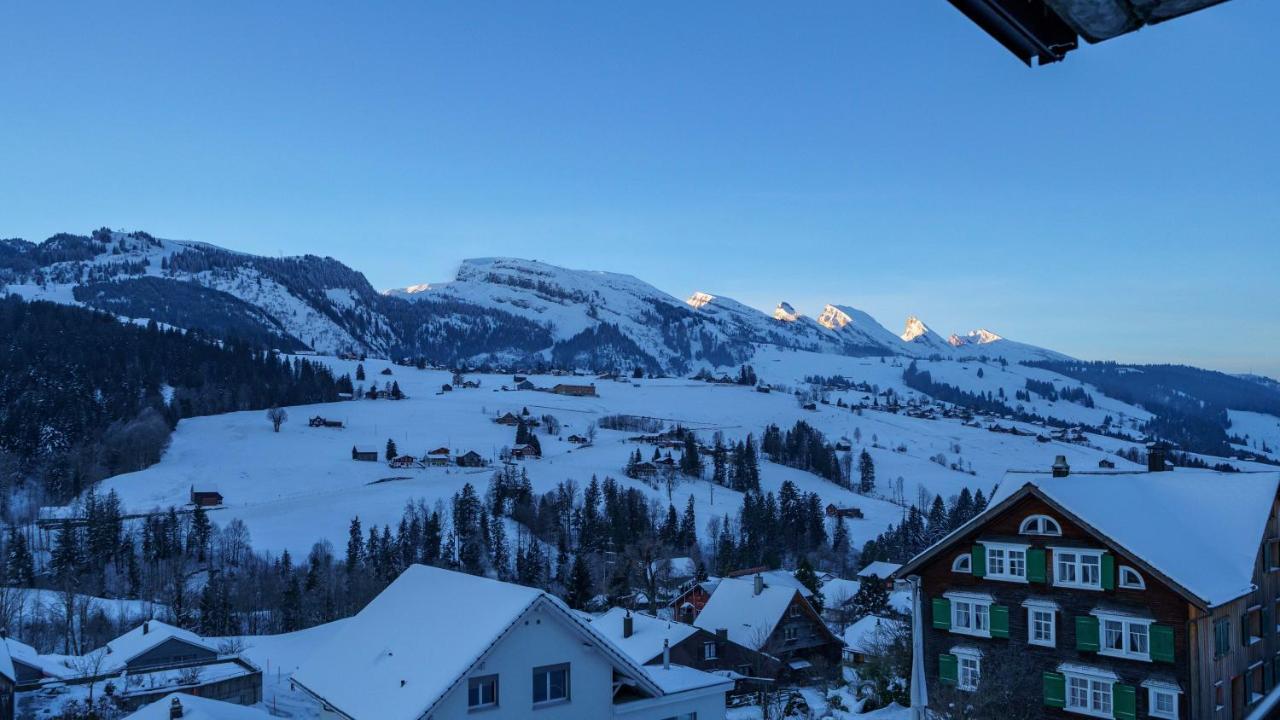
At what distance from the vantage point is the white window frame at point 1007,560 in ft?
93.9

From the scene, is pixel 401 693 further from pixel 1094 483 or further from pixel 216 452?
pixel 216 452

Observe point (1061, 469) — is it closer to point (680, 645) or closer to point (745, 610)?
point (680, 645)

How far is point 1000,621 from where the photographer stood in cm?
2859

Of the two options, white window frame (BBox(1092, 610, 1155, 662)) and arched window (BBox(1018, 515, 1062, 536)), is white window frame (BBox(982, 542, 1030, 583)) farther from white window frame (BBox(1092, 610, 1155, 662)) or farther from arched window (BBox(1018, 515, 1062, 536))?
white window frame (BBox(1092, 610, 1155, 662))

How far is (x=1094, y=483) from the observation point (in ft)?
92.9

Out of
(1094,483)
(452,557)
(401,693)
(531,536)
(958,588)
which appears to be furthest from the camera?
(531,536)

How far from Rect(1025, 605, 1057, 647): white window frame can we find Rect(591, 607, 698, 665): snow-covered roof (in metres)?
21.2

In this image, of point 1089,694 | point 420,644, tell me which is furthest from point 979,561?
point 420,644

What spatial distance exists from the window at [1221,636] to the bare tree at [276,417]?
15618 centimetres

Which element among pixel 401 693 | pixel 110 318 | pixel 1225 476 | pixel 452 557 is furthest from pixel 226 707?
pixel 110 318

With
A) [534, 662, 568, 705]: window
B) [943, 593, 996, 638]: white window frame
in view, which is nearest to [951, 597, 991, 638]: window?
[943, 593, 996, 638]: white window frame

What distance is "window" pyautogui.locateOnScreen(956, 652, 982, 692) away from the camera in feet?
95.0

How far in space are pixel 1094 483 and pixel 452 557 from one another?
79791 millimetres

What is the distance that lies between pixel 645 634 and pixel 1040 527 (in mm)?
24631
